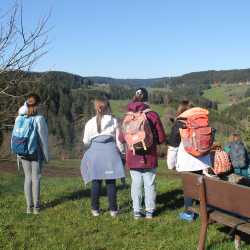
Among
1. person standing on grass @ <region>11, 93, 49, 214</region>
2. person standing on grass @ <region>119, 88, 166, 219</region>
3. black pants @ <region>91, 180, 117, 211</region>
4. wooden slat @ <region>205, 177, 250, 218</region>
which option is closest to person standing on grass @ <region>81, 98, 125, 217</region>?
black pants @ <region>91, 180, 117, 211</region>

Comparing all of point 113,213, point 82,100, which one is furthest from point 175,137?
point 82,100

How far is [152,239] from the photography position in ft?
18.7

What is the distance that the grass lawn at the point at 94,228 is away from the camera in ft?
17.9

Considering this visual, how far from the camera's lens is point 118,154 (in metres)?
6.80

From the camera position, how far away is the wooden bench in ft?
15.0

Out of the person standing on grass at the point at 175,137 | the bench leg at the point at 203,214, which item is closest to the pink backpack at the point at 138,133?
the person standing on grass at the point at 175,137

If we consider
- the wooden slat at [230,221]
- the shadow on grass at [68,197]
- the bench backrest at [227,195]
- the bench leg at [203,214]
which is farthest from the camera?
the shadow on grass at [68,197]

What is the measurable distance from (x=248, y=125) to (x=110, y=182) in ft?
47.6

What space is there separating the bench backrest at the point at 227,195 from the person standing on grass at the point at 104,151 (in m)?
1.61

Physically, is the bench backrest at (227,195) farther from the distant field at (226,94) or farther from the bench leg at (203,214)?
the distant field at (226,94)

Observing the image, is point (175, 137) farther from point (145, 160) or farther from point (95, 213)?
point (95, 213)

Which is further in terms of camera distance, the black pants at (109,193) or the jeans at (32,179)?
the jeans at (32,179)

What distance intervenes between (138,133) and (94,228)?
50.8 inches

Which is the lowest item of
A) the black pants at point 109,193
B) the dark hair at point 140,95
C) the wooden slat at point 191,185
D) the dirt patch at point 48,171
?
the dirt patch at point 48,171
